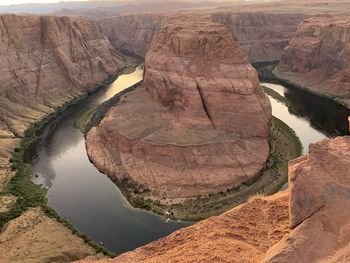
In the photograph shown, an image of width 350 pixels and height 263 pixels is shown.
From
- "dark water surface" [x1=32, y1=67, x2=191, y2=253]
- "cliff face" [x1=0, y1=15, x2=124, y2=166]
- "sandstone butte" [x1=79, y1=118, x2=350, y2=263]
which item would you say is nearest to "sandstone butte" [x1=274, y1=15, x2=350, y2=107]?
"cliff face" [x1=0, y1=15, x2=124, y2=166]

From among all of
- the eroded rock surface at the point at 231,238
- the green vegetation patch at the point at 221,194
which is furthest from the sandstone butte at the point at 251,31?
the eroded rock surface at the point at 231,238

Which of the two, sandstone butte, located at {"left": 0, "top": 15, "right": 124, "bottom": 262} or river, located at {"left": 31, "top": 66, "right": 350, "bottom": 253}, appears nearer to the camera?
sandstone butte, located at {"left": 0, "top": 15, "right": 124, "bottom": 262}

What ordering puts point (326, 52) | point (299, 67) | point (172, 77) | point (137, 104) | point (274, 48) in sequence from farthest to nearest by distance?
point (274, 48) → point (299, 67) → point (326, 52) → point (137, 104) → point (172, 77)

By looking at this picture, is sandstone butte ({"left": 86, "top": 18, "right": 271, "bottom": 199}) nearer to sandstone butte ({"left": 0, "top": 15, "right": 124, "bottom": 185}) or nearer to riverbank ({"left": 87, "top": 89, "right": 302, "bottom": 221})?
riverbank ({"left": 87, "top": 89, "right": 302, "bottom": 221})

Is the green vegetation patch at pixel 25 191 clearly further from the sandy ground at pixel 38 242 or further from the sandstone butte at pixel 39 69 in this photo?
the sandstone butte at pixel 39 69

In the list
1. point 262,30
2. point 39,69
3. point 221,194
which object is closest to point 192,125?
point 221,194

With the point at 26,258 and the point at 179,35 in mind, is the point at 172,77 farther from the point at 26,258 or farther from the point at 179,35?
the point at 26,258

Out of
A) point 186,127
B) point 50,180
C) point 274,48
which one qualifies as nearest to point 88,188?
point 50,180
